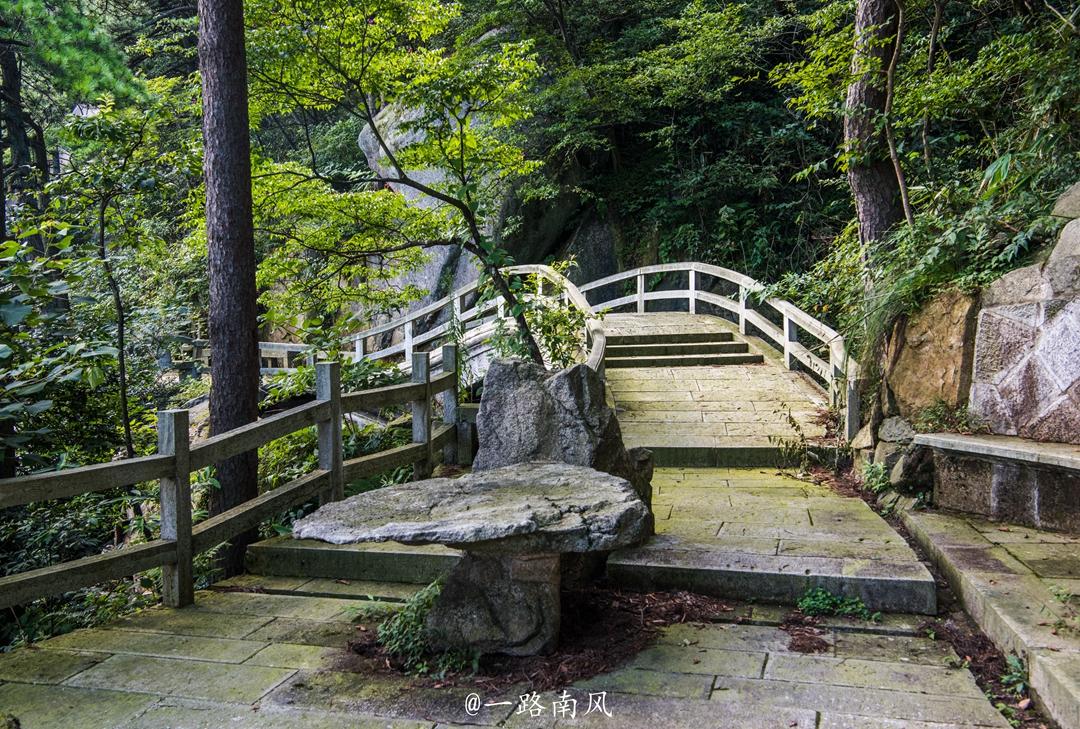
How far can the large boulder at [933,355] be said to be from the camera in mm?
5496

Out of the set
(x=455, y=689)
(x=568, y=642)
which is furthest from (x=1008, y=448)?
(x=455, y=689)

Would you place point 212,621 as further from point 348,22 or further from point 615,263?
point 615,263

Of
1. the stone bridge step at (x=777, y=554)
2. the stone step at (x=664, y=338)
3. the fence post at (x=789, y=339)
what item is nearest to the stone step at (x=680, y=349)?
the stone step at (x=664, y=338)

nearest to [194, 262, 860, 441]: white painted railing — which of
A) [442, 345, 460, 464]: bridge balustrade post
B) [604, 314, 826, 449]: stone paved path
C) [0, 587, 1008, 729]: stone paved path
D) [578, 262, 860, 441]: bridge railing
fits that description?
[578, 262, 860, 441]: bridge railing

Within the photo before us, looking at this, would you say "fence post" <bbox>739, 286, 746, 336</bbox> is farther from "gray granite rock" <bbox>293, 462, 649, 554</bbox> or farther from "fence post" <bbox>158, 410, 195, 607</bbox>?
"fence post" <bbox>158, 410, 195, 607</bbox>

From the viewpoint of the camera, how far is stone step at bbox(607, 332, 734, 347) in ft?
35.9

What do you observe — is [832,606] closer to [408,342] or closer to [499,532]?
[499,532]

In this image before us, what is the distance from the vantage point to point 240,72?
20.0 ft

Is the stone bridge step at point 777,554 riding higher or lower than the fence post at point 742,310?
lower

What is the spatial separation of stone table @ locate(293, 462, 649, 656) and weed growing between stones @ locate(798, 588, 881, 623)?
1.23 metres

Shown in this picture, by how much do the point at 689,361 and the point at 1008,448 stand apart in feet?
19.1

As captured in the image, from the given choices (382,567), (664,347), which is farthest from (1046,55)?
(382,567)

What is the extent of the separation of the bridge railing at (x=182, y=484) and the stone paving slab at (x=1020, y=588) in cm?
402

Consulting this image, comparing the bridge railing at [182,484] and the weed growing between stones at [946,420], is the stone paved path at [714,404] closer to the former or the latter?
the weed growing between stones at [946,420]
